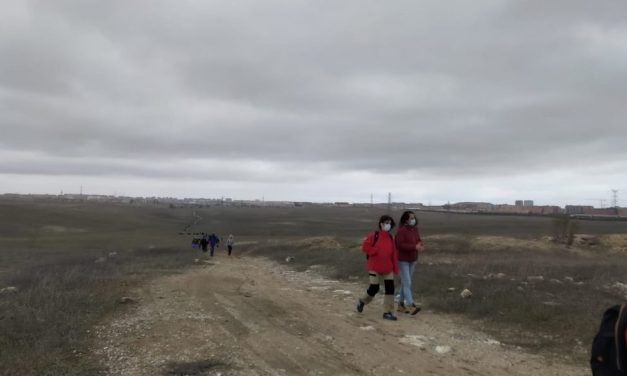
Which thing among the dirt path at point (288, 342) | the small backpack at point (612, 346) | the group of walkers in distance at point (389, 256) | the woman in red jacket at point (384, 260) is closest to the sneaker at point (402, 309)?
the group of walkers in distance at point (389, 256)

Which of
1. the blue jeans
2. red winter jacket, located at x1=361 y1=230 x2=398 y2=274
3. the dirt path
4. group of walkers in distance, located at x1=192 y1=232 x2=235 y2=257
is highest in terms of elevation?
red winter jacket, located at x1=361 y1=230 x2=398 y2=274

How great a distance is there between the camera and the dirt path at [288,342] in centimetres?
643

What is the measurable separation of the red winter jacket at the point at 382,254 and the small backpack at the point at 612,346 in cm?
639

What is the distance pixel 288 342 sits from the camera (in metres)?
7.56

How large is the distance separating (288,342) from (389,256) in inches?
116

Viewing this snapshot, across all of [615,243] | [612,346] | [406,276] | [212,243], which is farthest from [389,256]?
[615,243]

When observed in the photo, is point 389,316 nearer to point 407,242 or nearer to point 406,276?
point 406,276

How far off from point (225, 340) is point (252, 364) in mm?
1240

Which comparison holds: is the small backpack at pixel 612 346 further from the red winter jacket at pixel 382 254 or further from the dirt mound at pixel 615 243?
the dirt mound at pixel 615 243

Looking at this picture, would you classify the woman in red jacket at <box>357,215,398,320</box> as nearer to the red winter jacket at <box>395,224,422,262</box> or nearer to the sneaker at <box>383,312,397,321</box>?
the sneaker at <box>383,312,397,321</box>

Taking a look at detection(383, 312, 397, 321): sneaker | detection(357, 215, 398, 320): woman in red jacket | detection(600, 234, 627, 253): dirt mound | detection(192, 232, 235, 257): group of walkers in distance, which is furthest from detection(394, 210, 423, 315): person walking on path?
detection(600, 234, 627, 253): dirt mound

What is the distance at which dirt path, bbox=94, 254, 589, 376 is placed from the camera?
6430mm

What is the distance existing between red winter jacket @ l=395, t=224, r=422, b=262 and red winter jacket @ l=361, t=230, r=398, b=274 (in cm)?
58

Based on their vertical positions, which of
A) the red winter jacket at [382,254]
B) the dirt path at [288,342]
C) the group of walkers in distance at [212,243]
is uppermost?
the red winter jacket at [382,254]
